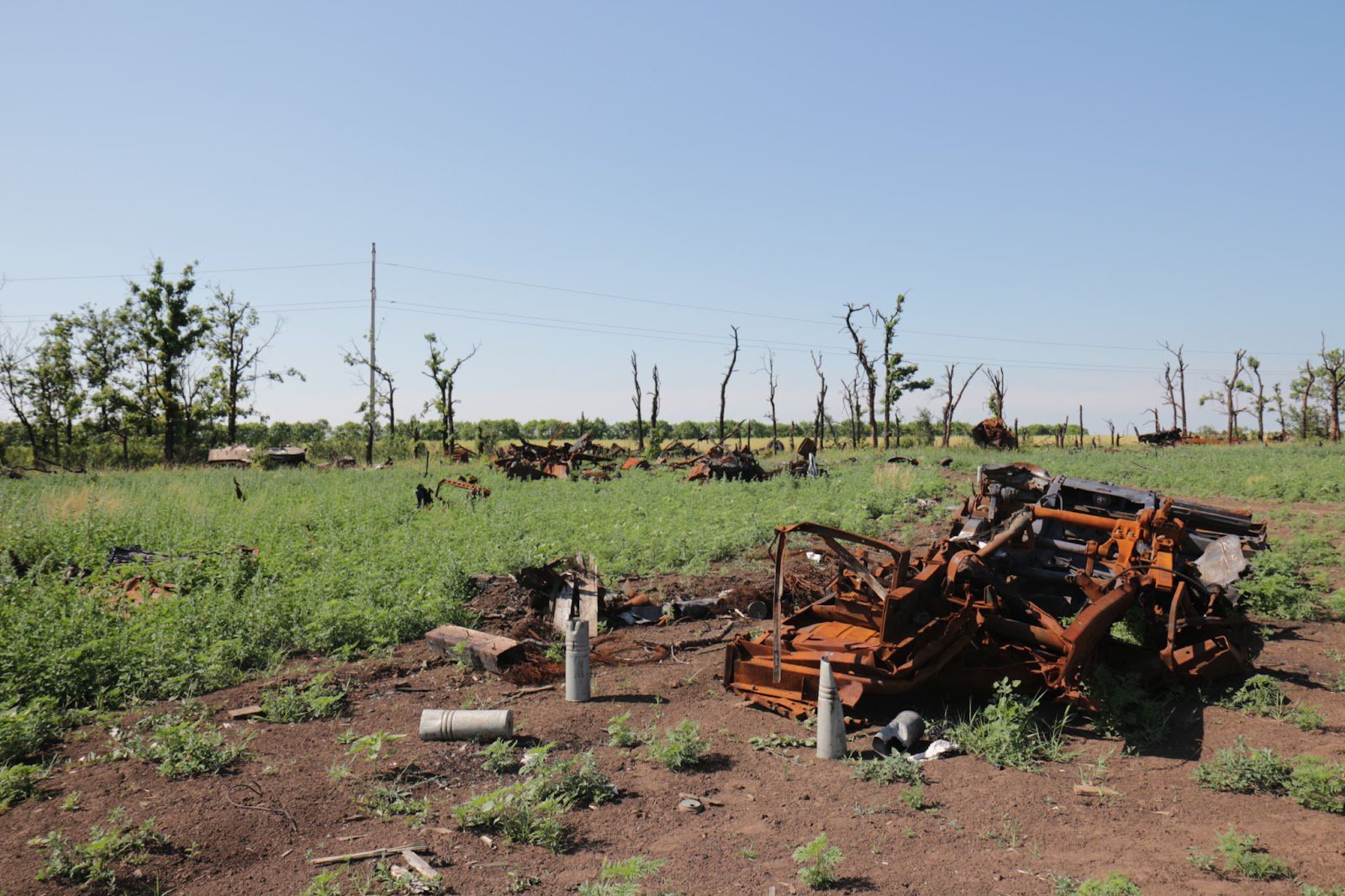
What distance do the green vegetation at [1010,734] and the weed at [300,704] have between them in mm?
4531

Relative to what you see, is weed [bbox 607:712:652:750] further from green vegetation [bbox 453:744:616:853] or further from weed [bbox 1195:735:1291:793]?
weed [bbox 1195:735:1291:793]

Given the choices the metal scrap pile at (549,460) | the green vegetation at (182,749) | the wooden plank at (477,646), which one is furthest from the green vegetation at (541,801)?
the metal scrap pile at (549,460)

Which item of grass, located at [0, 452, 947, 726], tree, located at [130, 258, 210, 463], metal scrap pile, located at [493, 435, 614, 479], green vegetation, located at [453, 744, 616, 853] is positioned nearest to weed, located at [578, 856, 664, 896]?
green vegetation, located at [453, 744, 616, 853]

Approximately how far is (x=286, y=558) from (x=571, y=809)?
24.8ft

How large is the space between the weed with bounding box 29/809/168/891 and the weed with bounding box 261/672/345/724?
1672mm

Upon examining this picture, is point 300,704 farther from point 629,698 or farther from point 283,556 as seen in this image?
point 283,556

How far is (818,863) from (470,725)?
263 centimetres

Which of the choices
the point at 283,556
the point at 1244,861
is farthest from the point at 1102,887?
the point at 283,556

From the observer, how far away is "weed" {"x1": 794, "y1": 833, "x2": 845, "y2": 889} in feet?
11.6

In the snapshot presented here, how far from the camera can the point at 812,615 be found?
6.61 m

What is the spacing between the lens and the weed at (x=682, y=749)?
493cm

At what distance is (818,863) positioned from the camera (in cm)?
358

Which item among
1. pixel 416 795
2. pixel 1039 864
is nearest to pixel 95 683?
pixel 416 795

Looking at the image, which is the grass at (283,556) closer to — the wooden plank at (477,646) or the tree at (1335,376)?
the wooden plank at (477,646)
